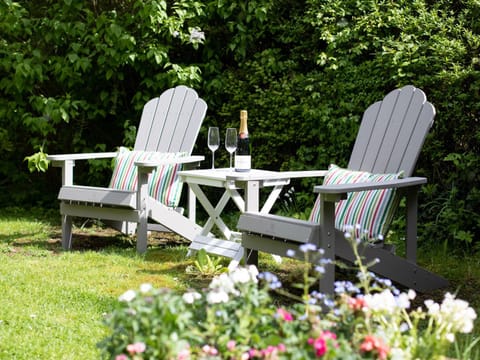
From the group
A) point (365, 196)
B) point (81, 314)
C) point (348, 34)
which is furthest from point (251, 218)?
point (348, 34)

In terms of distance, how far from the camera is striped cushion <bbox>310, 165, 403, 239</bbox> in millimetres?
3420

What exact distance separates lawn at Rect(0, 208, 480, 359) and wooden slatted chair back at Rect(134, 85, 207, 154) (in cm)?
70

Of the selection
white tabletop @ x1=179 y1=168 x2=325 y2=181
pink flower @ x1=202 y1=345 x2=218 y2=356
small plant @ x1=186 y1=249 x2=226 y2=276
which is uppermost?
pink flower @ x1=202 y1=345 x2=218 y2=356

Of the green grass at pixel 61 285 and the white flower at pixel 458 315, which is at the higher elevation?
the white flower at pixel 458 315

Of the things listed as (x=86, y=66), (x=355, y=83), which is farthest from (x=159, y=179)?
(x=355, y=83)

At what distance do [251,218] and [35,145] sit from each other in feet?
10.5

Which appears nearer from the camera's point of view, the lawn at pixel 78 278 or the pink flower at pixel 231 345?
the pink flower at pixel 231 345

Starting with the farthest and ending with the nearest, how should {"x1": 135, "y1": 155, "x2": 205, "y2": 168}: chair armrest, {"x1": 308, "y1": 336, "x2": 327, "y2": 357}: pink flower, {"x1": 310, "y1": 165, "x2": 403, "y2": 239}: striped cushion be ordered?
{"x1": 135, "y1": 155, "x2": 205, "y2": 168}: chair armrest → {"x1": 310, "y1": 165, "x2": 403, "y2": 239}: striped cushion → {"x1": 308, "y1": 336, "x2": 327, "y2": 357}: pink flower

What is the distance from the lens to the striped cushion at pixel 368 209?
342 cm

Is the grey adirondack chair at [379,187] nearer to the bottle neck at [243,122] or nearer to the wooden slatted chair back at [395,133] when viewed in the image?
the wooden slatted chair back at [395,133]

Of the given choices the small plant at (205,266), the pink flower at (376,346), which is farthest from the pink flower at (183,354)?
the small plant at (205,266)

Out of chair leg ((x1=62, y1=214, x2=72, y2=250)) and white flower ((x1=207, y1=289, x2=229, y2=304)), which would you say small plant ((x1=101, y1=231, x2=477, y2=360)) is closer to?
white flower ((x1=207, y1=289, x2=229, y2=304))

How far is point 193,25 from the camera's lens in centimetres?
576

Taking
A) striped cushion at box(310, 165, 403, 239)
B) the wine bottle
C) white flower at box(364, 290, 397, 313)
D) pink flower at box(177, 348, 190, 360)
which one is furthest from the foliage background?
pink flower at box(177, 348, 190, 360)
